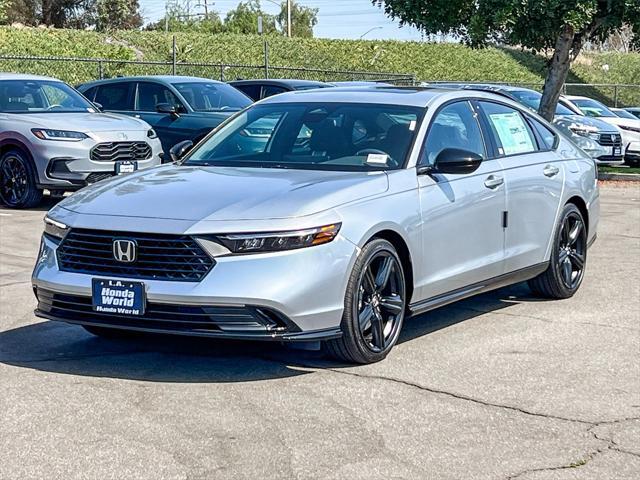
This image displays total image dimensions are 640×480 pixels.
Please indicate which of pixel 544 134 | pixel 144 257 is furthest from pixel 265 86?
pixel 144 257

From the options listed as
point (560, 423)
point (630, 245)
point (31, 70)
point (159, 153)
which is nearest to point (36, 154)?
point (159, 153)

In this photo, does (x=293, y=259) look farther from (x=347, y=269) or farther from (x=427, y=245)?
(x=427, y=245)

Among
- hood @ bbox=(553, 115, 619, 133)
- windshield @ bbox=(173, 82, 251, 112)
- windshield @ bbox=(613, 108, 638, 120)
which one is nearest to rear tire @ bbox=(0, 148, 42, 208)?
windshield @ bbox=(173, 82, 251, 112)

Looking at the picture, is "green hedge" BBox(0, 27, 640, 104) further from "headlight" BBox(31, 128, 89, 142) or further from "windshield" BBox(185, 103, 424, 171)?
"windshield" BBox(185, 103, 424, 171)

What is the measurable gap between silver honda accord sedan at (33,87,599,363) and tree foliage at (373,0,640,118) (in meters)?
12.9

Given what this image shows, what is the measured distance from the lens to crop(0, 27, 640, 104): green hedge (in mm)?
38312

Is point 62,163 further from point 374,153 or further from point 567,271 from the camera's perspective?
point 374,153

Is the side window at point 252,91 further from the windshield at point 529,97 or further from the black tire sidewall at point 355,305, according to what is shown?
the black tire sidewall at point 355,305

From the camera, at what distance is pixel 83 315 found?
21.1 feet

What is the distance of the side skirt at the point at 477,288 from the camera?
723cm

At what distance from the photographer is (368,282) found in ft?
21.9

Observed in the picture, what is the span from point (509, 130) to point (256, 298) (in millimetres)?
3331

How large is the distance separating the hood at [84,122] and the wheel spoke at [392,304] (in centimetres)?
850

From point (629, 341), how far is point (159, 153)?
29.4ft
